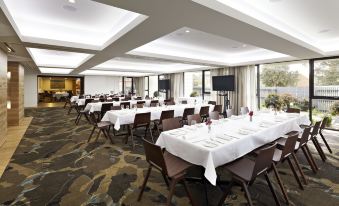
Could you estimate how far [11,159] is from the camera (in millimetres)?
3594

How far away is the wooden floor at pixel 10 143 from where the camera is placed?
3.50 meters

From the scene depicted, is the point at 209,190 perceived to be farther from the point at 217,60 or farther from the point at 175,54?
the point at 217,60

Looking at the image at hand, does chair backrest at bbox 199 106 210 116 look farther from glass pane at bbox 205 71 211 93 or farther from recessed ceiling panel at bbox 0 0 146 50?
glass pane at bbox 205 71 211 93

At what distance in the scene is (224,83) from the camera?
793 centimetres

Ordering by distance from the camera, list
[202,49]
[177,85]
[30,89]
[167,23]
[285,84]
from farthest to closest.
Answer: [30,89] < [177,85] < [285,84] < [202,49] < [167,23]

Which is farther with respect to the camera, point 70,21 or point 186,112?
point 186,112

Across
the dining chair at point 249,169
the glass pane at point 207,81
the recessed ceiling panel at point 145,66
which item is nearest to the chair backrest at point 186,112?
the dining chair at point 249,169

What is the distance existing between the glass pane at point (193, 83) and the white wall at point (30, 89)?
33.9ft

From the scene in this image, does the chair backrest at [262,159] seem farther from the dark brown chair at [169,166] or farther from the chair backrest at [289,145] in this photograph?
the dark brown chair at [169,166]

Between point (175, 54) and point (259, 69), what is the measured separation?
3678mm

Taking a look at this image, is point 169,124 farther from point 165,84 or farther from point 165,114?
point 165,84

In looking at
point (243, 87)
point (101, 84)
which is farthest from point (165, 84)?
point (101, 84)

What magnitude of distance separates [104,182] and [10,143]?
3.46m

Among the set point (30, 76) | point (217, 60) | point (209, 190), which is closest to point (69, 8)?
point (209, 190)
